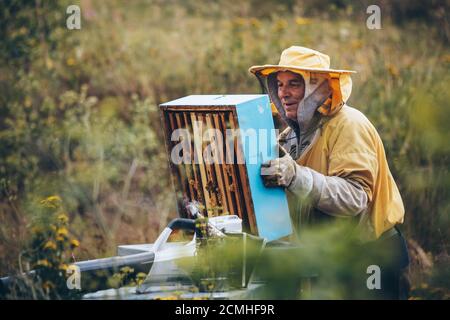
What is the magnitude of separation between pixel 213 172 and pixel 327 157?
56 centimetres

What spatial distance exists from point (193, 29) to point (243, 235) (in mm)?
6498

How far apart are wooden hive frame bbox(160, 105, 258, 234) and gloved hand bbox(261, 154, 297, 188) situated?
0.33ft

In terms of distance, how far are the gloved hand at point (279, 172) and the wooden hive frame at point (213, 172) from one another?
10cm

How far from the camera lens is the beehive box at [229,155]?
324cm

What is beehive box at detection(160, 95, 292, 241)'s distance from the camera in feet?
10.6

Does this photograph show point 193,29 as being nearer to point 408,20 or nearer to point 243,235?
point 408,20

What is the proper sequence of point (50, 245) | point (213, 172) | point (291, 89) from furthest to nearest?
point (291, 89), point (213, 172), point (50, 245)

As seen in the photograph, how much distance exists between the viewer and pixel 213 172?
344 centimetres

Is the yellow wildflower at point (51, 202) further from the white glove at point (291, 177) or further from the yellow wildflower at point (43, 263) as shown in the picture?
the white glove at point (291, 177)

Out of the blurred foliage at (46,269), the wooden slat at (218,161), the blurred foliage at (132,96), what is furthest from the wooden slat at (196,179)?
the blurred foliage at (132,96)

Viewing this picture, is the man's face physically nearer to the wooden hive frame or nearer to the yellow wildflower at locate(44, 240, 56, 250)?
the wooden hive frame

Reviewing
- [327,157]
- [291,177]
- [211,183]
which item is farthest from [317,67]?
[211,183]

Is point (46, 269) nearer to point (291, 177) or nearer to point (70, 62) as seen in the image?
point (291, 177)
